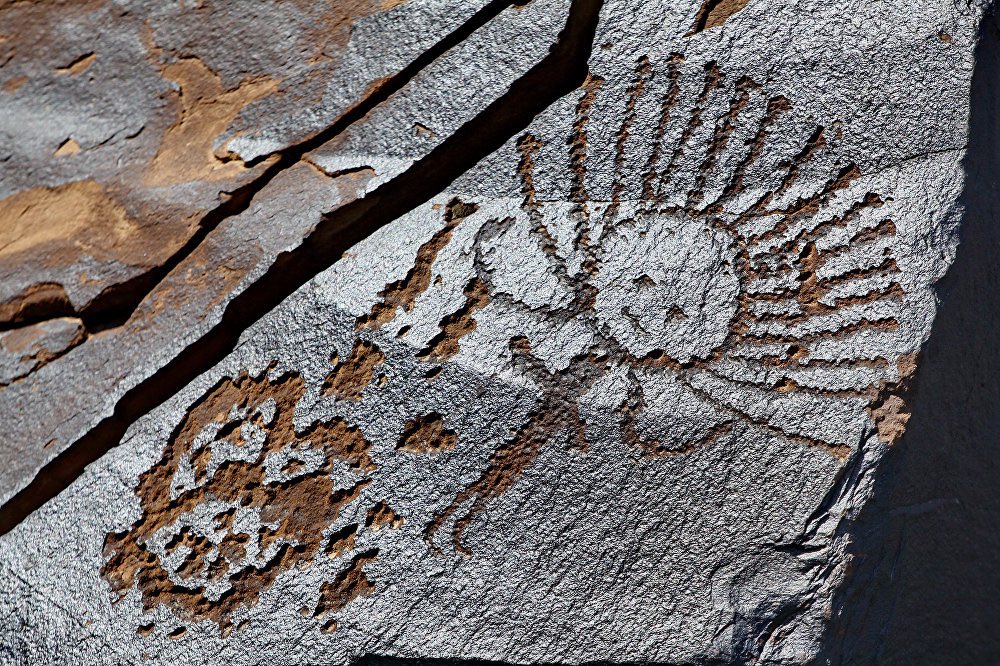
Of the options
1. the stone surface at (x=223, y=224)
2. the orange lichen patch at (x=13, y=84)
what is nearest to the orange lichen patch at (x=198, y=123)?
the stone surface at (x=223, y=224)

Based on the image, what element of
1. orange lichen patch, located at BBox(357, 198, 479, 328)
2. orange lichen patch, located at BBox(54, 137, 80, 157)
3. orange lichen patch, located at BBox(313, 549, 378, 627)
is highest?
orange lichen patch, located at BBox(357, 198, 479, 328)

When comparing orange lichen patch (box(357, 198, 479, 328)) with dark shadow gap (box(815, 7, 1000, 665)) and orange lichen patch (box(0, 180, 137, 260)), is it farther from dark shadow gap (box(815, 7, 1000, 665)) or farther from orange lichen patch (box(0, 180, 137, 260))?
dark shadow gap (box(815, 7, 1000, 665))

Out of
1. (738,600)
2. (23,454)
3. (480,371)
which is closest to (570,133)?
(480,371)

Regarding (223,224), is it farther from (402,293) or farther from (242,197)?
(402,293)

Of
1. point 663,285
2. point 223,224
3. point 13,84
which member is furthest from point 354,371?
point 13,84

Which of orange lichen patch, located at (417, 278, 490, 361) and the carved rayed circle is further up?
the carved rayed circle

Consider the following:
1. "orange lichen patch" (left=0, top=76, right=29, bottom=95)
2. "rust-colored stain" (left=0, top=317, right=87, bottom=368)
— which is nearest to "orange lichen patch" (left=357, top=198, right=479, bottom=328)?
"rust-colored stain" (left=0, top=317, right=87, bottom=368)
